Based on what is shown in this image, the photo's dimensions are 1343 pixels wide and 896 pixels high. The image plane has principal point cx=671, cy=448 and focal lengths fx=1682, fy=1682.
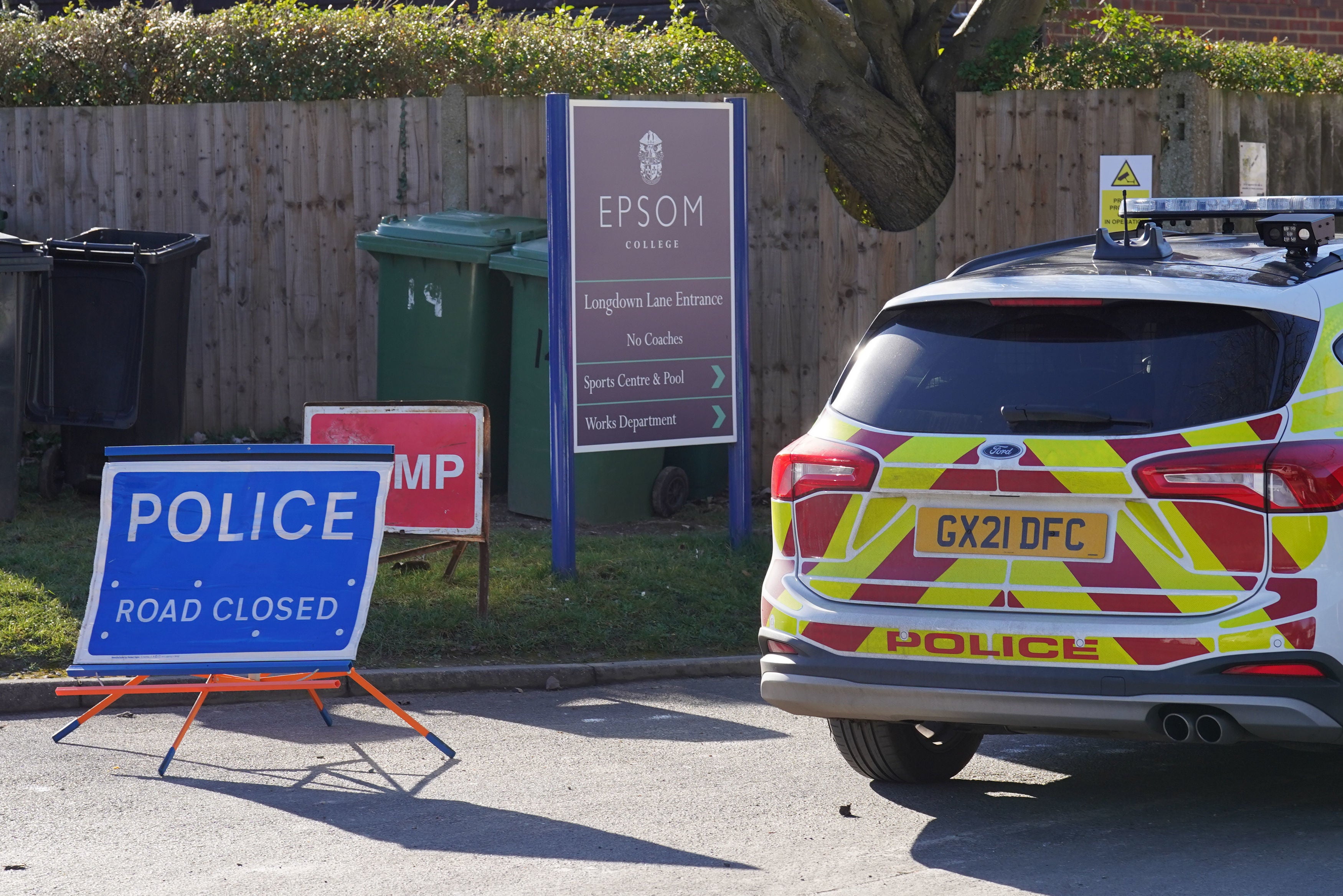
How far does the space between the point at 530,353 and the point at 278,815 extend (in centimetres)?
455

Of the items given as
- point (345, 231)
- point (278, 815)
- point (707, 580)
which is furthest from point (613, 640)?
point (345, 231)

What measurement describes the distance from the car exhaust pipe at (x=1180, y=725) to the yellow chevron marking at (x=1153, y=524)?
0.41 meters

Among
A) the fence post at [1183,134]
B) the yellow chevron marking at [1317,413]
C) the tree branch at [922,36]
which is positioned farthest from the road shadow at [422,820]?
the tree branch at [922,36]

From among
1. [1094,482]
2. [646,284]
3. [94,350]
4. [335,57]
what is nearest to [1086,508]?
[1094,482]

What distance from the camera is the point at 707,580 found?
798 centimetres

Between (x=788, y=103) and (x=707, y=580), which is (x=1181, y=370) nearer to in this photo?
(x=707, y=580)

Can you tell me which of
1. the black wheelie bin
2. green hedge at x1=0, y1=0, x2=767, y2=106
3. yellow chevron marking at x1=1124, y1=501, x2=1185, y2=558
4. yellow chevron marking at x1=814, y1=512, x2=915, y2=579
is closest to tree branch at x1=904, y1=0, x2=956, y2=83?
green hedge at x1=0, y1=0, x2=767, y2=106

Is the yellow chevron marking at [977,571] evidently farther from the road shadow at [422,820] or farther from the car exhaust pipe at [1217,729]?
the road shadow at [422,820]

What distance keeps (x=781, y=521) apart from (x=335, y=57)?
754 centimetres

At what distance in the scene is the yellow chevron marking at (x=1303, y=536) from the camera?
13.8ft

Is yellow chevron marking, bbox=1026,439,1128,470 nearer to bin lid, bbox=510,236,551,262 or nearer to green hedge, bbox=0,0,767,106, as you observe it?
bin lid, bbox=510,236,551,262

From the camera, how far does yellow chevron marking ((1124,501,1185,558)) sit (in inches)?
169

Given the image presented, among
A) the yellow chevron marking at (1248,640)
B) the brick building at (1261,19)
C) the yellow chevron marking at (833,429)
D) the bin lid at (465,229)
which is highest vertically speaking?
the brick building at (1261,19)

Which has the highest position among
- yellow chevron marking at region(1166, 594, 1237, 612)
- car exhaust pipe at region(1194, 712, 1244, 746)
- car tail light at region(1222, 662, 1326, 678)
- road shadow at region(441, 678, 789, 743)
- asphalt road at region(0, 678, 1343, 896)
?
yellow chevron marking at region(1166, 594, 1237, 612)
